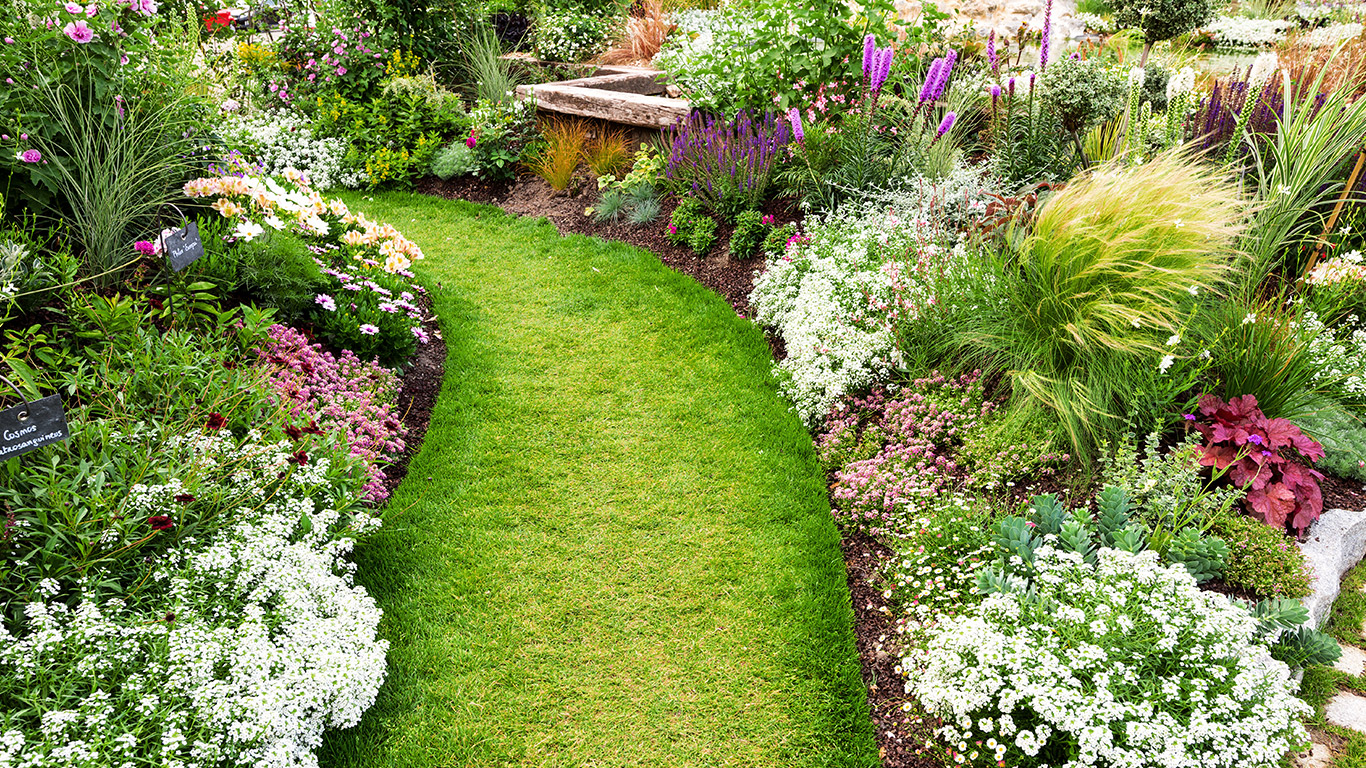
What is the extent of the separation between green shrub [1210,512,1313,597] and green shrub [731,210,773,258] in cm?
356

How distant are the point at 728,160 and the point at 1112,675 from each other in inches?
177

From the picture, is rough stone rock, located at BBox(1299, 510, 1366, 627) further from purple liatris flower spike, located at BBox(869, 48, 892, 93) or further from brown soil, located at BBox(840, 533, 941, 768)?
purple liatris flower spike, located at BBox(869, 48, 892, 93)

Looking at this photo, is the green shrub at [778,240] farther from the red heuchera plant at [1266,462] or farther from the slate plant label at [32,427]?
the slate plant label at [32,427]

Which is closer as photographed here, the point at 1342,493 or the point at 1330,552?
the point at 1330,552

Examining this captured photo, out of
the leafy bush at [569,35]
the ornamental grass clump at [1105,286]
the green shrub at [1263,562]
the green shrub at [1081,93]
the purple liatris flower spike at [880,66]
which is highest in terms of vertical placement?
the leafy bush at [569,35]

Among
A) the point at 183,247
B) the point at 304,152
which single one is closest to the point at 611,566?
the point at 183,247

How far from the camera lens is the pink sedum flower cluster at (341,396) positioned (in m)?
3.64

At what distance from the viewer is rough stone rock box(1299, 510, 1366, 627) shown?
2.93 meters

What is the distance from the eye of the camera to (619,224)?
6.75 metres

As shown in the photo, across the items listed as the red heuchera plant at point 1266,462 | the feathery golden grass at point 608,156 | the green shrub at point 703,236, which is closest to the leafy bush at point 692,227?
the green shrub at point 703,236

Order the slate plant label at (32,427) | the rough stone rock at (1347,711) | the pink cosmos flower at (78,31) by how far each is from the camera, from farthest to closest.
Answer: the pink cosmos flower at (78,31) → the rough stone rock at (1347,711) → the slate plant label at (32,427)

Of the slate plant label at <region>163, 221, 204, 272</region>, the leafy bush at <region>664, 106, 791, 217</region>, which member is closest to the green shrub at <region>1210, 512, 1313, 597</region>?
the leafy bush at <region>664, 106, 791, 217</region>

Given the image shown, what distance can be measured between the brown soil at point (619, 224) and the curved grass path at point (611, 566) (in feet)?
1.34

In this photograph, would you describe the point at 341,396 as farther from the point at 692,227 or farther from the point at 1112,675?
the point at 1112,675
